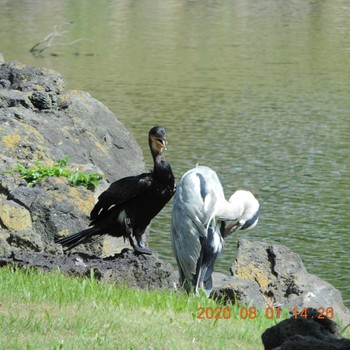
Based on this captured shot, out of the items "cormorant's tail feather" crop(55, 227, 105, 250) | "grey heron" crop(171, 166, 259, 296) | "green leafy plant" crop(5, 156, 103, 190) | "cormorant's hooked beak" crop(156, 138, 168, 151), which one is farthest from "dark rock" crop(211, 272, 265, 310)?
"green leafy plant" crop(5, 156, 103, 190)

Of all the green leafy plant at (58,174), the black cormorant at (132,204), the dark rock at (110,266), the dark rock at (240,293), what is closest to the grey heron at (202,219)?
the dark rock at (240,293)

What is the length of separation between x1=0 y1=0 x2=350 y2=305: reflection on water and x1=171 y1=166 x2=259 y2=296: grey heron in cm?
368

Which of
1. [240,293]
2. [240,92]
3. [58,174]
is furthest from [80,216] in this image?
[240,92]

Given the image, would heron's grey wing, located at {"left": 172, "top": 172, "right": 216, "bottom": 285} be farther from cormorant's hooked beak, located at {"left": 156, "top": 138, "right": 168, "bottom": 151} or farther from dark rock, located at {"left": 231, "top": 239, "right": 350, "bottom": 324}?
dark rock, located at {"left": 231, "top": 239, "right": 350, "bottom": 324}

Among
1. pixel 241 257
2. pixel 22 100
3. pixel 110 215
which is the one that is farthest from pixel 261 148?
pixel 110 215

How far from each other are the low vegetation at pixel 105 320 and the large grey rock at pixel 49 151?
85.2 inches

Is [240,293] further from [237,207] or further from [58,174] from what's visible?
[58,174]

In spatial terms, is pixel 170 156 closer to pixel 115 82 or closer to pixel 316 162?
pixel 316 162

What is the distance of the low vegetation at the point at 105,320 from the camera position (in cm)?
580

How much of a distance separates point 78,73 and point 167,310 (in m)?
25.8

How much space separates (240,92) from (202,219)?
19348 millimetres

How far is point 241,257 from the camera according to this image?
1071 centimetres

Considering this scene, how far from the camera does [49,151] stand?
1191 cm

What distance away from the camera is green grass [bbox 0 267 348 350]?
19.0 feet
